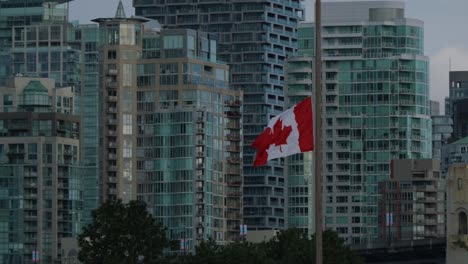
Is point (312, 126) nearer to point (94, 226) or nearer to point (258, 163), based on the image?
point (258, 163)

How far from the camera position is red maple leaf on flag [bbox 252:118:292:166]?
95562 mm

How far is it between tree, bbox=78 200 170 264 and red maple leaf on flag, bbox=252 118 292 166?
92206 mm

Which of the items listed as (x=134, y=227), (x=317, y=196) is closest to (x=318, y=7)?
(x=317, y=196)

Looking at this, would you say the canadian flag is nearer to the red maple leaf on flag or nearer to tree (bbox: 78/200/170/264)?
the red maple leaf on flag

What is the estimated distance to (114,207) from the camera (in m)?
192

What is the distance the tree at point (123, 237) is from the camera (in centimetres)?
18938

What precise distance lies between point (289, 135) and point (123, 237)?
96.6m

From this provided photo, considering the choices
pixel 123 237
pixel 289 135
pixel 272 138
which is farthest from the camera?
pixel 123 237

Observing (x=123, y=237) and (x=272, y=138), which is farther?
(x=123, y=237)

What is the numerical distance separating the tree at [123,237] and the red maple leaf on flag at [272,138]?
303 feet

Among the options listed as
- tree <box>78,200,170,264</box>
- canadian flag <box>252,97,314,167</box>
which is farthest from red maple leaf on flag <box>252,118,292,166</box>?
tree <box>78,200,170,264</box>

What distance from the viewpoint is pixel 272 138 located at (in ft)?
316

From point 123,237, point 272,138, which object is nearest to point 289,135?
point 272,138

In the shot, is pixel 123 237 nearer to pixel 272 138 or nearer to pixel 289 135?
pixel 272 138
